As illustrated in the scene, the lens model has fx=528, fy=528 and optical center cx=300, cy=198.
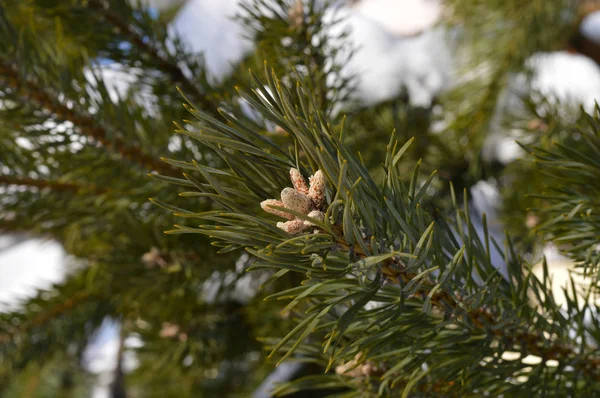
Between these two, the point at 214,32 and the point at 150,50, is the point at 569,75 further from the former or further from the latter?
the point at 150,50

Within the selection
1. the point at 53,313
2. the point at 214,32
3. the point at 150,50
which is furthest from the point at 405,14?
the point at 53,313

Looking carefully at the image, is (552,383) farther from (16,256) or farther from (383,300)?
(16,256)

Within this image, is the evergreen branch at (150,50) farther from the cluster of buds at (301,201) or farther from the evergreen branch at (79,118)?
the cluster of buds at (301,201)

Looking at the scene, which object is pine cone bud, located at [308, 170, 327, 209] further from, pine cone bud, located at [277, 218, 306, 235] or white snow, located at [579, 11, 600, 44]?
white snow, located at [579, 11, 600, 44]

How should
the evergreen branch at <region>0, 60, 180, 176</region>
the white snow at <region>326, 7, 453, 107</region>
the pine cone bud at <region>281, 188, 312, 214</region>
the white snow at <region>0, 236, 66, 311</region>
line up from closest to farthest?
the pine cone bud at <region>281, 188, 312, 214</region>
the evergreen branch at <region>0, 60, 180, 176</region>
the white snow at <region>326, 7, 453, 107</region>
the white snow at <region>0, 236, 66, 311</region>

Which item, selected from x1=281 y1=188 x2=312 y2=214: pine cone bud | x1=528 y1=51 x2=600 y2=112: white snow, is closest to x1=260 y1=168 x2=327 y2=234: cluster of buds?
x1=281 y1=188 x2=312 y2=214: pine cone bud

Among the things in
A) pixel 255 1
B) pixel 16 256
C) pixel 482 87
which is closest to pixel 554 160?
pixel 255 1

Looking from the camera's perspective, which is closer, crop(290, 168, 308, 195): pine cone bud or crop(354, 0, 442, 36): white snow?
crop(290, 168, 308, 195): pine cone bud
